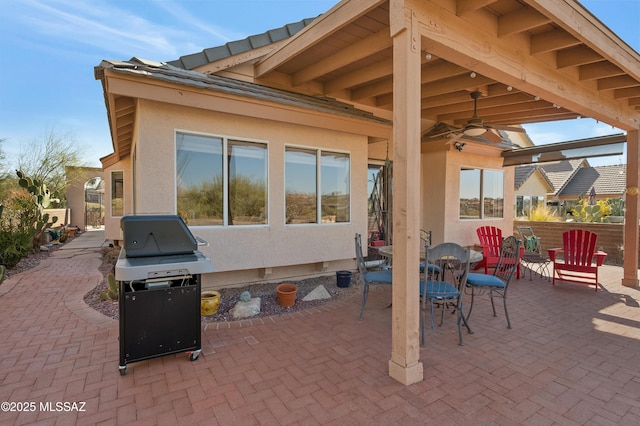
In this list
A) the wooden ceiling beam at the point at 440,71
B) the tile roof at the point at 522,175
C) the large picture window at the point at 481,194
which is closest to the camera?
the wooden ceiling beam at the point at 440,71

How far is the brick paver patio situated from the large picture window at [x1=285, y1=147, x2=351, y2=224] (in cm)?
216

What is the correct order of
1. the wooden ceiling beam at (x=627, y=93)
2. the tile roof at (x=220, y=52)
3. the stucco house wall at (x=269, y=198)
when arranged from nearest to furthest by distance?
the stucco house wall at (x=269, y=198)
the tile roof at (x=220, y=52)
the wooden ceiling beam at (x=627, y=93)

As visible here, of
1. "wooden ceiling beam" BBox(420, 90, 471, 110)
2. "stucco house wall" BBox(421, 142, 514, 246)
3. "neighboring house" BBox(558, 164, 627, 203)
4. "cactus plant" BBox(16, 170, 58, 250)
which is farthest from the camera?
"neighboring house" BBox(558, 164, 627, 203)

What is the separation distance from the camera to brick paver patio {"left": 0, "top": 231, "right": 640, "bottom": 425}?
2.34 m

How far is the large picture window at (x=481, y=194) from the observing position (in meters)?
8.89

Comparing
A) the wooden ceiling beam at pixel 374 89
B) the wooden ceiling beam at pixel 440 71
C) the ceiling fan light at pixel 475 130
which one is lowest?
the ceiling fan light at pixel 475 130

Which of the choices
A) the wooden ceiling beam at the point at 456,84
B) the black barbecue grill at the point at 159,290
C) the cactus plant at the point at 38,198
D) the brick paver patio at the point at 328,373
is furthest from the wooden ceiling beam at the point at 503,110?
the cactus plant at the point at 38,198

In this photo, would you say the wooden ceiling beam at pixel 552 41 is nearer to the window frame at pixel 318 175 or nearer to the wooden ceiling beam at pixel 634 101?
the window frame at pixel 318 175

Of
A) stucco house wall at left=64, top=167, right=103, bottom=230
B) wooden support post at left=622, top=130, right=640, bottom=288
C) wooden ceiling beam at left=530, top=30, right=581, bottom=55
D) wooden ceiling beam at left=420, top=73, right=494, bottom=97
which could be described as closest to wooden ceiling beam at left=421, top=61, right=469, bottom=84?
wooden ceiling beam at left=420, top=73, right=494, bottom=97

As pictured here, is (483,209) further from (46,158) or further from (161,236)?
(46,158)

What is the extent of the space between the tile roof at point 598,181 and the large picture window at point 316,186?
21.4 meters

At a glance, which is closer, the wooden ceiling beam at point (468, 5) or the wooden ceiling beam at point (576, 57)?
the wooden ceiling beam at point (468, 5)

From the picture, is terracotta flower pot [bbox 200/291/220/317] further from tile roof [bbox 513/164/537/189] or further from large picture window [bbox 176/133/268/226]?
tile roof [bbox 513/164/537/189]

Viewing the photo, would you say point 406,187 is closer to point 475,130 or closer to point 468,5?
point 468,5
